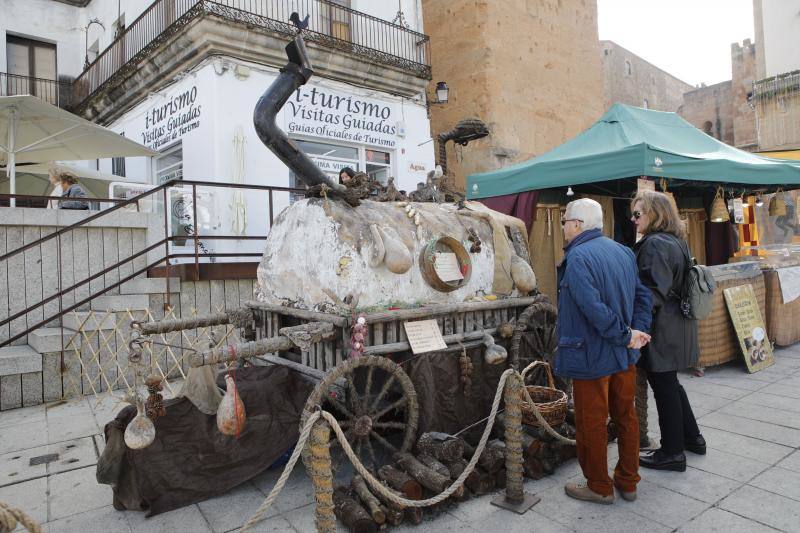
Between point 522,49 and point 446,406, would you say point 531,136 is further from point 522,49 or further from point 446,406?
point 446,406

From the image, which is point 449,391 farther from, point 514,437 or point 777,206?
point 777,206

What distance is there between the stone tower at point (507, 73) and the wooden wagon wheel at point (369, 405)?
10.5m

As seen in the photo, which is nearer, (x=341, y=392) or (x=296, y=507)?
(x=296, y=507)

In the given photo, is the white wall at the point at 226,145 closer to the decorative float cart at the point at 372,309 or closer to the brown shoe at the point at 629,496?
the decorative float cart at the point at 372,309

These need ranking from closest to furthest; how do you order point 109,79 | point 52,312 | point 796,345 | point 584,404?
point 584,404, point 52,312, point 796,345, point 109,79

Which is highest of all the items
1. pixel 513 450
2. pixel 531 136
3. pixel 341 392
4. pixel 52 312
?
pixel 531 136

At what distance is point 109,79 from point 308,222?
11.2 meters

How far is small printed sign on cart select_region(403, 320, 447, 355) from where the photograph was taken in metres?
3.87

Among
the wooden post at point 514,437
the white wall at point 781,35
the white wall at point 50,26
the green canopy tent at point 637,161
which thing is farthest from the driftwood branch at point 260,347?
the white wall at point 781,35

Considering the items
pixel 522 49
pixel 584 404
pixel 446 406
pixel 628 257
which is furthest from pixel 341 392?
pixel 522 49

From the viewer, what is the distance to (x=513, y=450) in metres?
3.32

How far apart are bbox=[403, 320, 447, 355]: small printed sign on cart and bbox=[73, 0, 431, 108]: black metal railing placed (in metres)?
8.15

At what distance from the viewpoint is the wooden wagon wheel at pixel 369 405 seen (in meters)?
3.44

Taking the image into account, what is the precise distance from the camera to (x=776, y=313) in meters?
7.54
